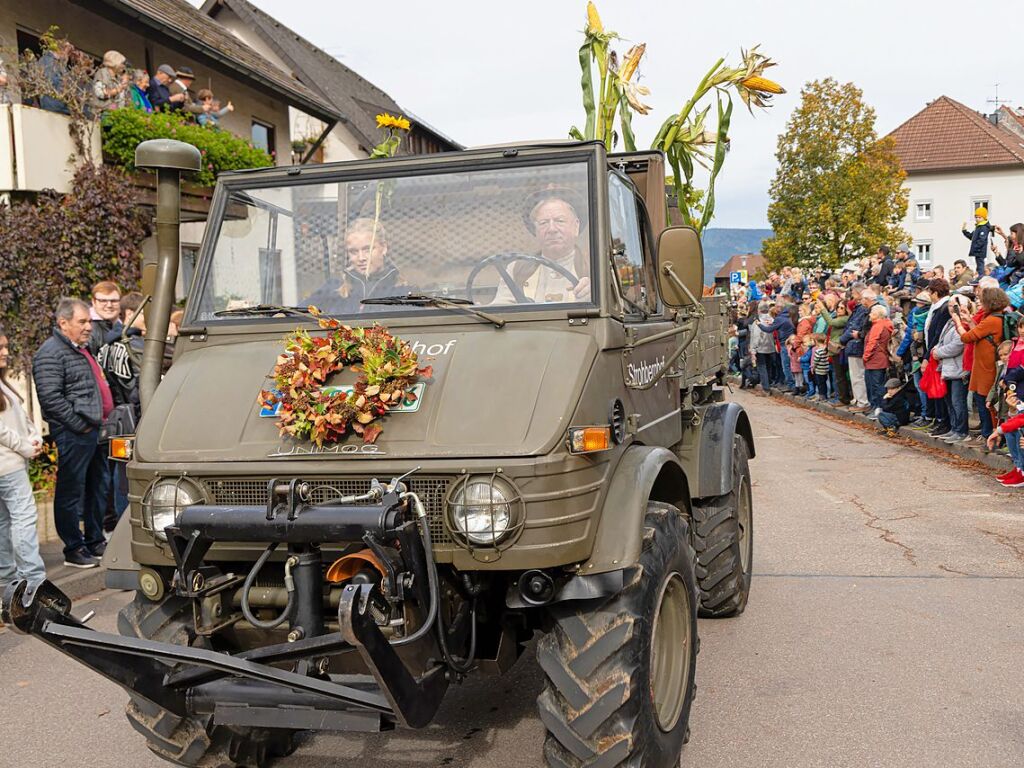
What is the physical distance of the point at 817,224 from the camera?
43.5m

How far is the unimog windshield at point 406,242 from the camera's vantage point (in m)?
4.47

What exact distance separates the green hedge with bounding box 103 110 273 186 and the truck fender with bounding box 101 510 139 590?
9.58 meters

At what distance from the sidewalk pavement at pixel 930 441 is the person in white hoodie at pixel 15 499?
32.7 feet

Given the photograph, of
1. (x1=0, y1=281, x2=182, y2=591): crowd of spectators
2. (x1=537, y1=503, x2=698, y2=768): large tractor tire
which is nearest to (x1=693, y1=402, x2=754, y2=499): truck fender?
(x1=537, y1=503, x2=698, y2=768): large tractor tire

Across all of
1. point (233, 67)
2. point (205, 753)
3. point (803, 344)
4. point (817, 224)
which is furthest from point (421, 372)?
point (817, 224)

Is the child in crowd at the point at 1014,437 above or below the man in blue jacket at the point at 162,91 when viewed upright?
below

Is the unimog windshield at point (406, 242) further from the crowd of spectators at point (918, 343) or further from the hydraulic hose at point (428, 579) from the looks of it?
the crowd of spectators at point (918, 343)

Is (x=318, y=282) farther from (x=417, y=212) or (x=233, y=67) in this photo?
(x=233, y=67)

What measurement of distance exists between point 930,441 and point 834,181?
100 ft

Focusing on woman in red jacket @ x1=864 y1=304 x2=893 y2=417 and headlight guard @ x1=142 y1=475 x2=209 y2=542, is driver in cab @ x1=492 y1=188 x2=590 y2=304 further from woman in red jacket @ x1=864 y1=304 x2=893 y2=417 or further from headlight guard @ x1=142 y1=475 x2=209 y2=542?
woman in red jacket @ x1=864 y1=304 x2=893 y2=417

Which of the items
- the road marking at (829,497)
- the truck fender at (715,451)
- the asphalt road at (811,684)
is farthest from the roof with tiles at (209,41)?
the truck fender at (715,451)

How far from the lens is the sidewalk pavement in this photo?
1225 centimetres

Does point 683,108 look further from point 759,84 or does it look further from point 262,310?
point 262,310

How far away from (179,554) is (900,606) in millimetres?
4709
